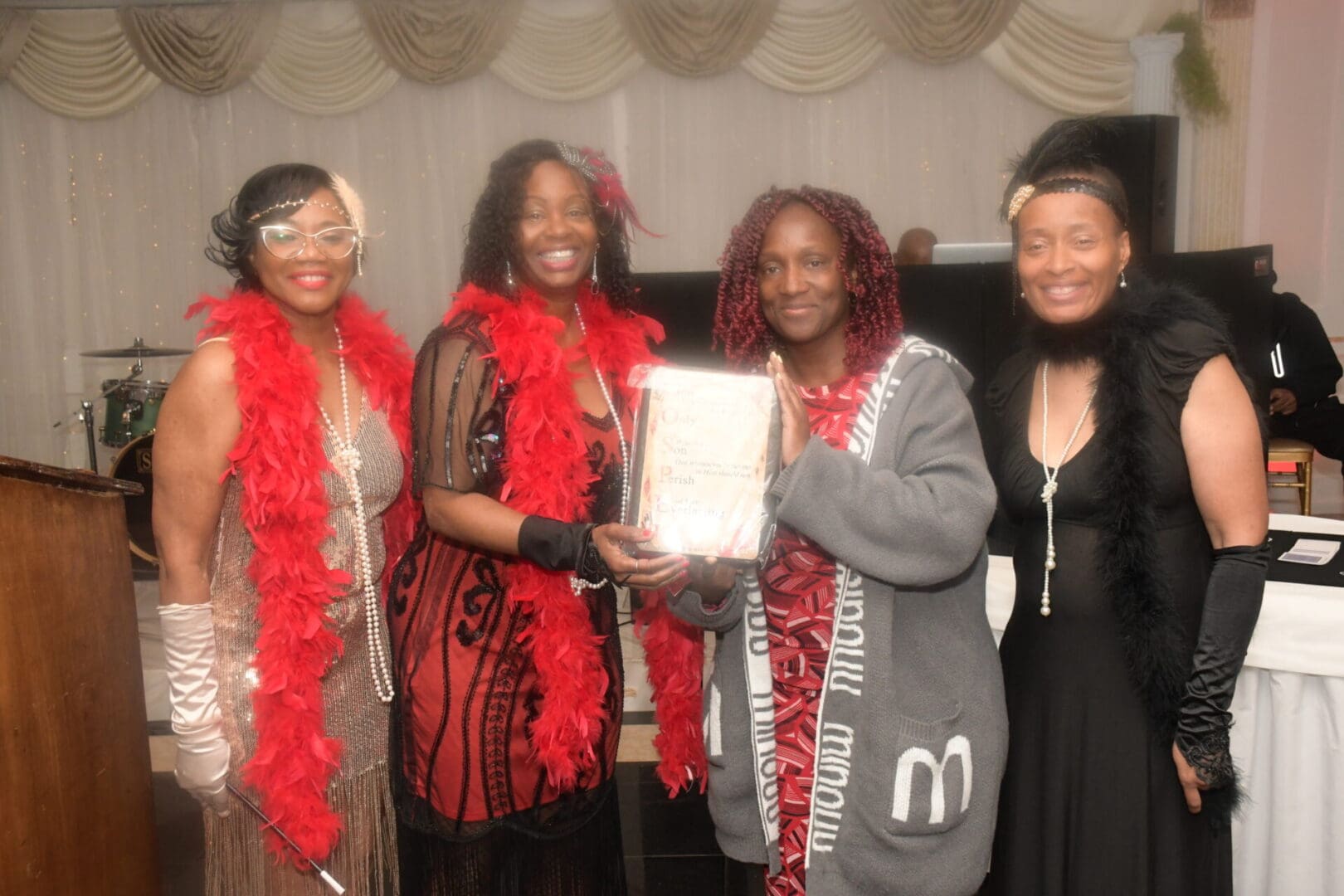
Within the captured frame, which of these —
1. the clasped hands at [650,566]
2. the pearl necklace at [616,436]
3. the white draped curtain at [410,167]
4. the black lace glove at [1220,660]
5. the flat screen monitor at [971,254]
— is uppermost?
the white draped curtain at [410,167]

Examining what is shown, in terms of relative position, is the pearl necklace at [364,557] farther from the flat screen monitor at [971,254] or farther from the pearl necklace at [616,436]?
the flat screen monitor at [971,254]

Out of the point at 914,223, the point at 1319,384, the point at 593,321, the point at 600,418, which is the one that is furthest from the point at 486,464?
the point at 914,223

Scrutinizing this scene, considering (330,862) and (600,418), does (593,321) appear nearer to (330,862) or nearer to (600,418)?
(600,418)

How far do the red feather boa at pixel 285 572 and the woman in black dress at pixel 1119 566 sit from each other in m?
1.12

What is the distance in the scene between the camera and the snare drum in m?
5.32

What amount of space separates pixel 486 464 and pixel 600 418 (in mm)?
210

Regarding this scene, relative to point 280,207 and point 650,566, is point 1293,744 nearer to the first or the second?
point 650,566

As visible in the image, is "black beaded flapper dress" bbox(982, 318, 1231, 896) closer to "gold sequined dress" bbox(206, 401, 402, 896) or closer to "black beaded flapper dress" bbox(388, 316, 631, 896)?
"black beaded flapper dress" bbox(388, 316, 631, 896)

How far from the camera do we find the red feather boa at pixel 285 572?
1.59 m

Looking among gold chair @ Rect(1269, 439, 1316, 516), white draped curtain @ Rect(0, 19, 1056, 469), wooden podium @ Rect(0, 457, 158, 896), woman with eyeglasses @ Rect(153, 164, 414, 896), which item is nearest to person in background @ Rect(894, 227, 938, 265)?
white draped curtain @ Rect(0, 19, 1056, 469)

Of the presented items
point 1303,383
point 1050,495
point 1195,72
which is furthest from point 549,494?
point 1195,72

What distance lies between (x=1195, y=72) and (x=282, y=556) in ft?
20.9

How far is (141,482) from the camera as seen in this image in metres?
5.04

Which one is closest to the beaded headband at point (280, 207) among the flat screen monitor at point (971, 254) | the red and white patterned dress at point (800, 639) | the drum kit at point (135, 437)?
the red and white patterned dress at point (800, 639)
